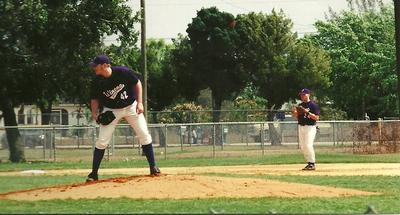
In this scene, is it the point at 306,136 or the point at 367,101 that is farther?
the point at 367,101

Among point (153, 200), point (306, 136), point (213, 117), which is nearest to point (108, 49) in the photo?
point (306, 136)

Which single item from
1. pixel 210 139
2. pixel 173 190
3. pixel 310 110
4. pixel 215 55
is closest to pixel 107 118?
pixel 173 190

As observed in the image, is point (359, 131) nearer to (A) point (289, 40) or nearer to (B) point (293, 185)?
(B) point (293, 185)

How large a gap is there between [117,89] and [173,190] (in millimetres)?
1925

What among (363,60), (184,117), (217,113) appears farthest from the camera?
(363,60)

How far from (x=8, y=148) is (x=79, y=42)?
4.64 meters

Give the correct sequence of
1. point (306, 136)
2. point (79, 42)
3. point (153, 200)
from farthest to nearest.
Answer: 1. point (79, 42)
2. point (306, 136)
3. point (153, 200)

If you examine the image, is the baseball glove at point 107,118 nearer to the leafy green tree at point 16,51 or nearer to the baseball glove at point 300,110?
the baseball glove at point 300,110

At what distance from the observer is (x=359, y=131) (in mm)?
27578

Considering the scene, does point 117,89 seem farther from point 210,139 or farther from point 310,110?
point 210,139

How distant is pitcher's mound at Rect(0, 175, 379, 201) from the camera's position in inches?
392

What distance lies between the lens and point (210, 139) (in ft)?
90.8

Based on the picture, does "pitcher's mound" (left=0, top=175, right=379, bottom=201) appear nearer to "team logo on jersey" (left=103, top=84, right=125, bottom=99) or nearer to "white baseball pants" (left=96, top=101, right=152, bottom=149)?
"white baseball pants" (left=96, top=101, right=152, bottom=149)

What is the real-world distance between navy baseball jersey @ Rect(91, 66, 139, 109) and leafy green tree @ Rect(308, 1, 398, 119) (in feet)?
127
